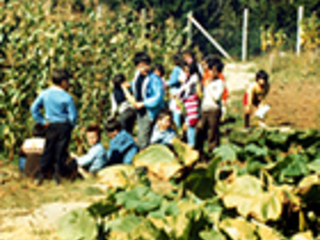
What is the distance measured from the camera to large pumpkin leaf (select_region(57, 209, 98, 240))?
1558 mm

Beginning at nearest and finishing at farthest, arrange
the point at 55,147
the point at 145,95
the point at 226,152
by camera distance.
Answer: the point at 226,152 → the point at 55,147 → the point at 145,95

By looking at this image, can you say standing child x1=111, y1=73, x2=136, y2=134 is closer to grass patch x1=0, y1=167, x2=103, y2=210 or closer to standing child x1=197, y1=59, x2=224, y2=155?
standing child x1=197, y1=59, x2=224, y2=155

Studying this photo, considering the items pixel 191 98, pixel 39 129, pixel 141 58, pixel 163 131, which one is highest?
pixel 141 58

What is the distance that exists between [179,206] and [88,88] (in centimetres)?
827

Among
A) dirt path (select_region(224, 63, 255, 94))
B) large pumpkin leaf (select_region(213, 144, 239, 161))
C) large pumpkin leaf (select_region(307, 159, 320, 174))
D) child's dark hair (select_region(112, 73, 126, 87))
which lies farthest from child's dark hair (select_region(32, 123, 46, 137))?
dirt path (select_region(224, 63, 255, 94))

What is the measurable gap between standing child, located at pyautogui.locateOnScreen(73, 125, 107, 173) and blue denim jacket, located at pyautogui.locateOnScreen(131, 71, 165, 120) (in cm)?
79

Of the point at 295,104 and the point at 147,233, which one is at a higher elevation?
the point at 147,233

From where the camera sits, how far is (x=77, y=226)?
158cm

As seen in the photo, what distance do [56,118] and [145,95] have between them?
1.33m

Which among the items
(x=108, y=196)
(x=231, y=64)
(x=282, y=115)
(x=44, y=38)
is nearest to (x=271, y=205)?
(x=108, y=196)

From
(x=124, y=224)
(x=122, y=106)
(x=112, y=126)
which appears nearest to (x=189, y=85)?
(x=122, y=106)

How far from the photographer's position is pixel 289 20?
2069cm

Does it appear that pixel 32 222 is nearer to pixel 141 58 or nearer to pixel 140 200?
pixel 141 58

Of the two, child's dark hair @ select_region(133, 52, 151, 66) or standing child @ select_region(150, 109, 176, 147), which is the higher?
child's dark hair @ select_region(133, 52, 151, 66)
